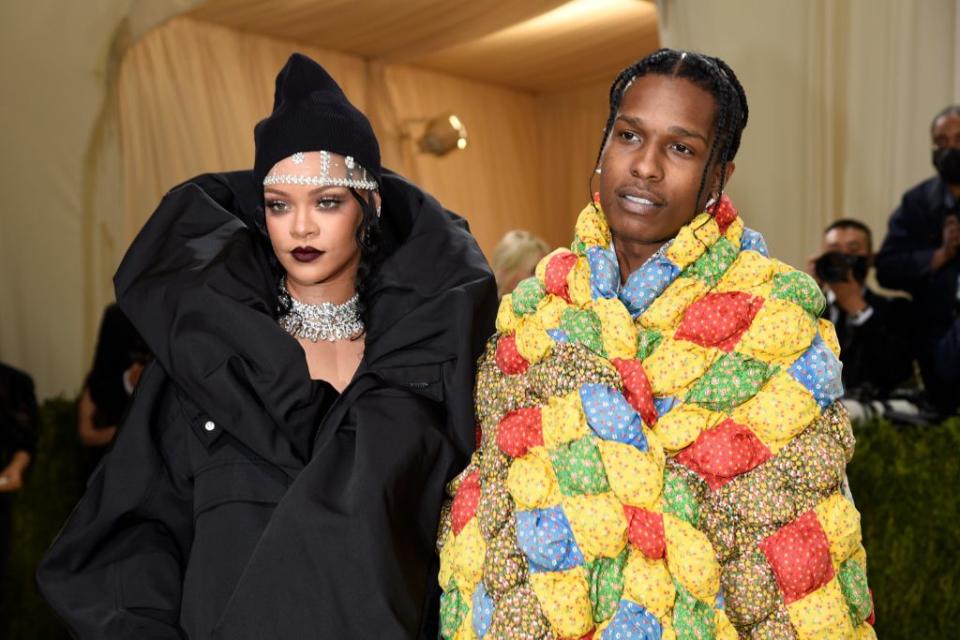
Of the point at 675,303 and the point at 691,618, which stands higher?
the point at 675,303

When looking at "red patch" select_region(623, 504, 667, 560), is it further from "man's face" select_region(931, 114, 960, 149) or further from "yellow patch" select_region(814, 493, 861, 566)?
"man's face" select_region(931, 114, 960, 149)

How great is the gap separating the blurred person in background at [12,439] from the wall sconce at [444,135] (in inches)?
152

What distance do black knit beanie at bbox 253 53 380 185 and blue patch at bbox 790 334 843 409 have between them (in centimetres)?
85

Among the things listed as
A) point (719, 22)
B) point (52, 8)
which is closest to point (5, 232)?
point (52, 8)

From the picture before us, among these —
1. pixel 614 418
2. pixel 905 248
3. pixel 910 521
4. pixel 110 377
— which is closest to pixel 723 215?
pixel 614 418

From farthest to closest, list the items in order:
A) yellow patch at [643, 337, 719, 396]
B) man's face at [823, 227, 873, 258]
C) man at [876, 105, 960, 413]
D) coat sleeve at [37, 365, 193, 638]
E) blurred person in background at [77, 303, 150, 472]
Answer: blurred person in background at [77, 303, 150, 472] → man's face at [823, 227, 873, 258] → man at [876, 105, 960, 413] → coat sleeve at [37, 365, 193, 638] → yellow patch at [643, 337, 719, 396]

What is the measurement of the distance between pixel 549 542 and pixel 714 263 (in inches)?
19.9

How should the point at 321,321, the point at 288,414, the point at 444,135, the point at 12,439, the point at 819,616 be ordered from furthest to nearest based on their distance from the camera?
the point at 444,135 → the point at 12,439 → the point at 321,321 → the point at 288,414 → the point at 819,616

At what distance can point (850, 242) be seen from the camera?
4.45 metres

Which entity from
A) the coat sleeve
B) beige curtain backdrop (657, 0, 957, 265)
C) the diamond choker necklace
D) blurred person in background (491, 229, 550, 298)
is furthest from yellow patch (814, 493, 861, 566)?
beige curtain backdrop (657, 0, 957, 265)

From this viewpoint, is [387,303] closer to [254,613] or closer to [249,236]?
[249,236]

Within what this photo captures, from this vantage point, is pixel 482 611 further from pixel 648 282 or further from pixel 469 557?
pixel 648 282

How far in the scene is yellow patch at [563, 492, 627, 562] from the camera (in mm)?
1661

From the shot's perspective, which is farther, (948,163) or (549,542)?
(948,163)
